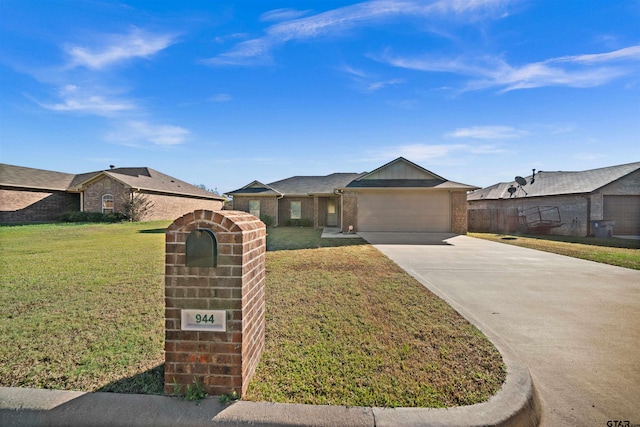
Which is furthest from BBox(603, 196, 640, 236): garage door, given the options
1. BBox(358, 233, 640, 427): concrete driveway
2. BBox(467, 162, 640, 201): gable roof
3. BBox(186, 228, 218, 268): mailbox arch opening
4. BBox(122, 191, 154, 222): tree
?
BBox(122, 191, 154, 222): tree

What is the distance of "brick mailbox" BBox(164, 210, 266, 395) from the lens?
2.14 metres

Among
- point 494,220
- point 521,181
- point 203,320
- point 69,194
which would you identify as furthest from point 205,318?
point 69,194

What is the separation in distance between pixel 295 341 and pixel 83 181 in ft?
102

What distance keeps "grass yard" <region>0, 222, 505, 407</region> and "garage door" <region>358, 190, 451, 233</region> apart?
9.75m

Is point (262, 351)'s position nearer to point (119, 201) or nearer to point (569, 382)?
point (569, 382)

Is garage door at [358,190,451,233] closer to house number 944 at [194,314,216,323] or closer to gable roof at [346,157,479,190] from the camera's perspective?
gable roof at [346,157,479,190]

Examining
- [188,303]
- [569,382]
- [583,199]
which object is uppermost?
[583,199]

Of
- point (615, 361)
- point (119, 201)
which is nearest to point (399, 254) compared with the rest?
point (615, 361)

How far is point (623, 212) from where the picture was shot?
15.8 meters

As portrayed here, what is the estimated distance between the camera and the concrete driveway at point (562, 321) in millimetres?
2266

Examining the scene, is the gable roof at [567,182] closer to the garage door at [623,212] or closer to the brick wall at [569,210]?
the brick wall at [569,210]

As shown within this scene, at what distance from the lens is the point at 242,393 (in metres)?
2.11

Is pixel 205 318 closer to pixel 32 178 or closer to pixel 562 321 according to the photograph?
pixel 562 321

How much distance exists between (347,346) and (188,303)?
1.74 meters
